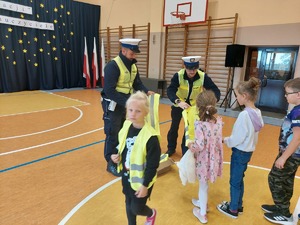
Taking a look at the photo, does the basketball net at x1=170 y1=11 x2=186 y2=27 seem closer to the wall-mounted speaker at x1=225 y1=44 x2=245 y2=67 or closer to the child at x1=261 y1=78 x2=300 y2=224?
the wall-mounted speaker at x1=225 y1=44 x2=245 y2=67

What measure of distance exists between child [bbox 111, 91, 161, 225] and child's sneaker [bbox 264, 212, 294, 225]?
3.87 ft

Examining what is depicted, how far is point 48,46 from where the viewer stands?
8.77m

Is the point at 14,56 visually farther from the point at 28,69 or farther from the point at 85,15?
the point at 85,15

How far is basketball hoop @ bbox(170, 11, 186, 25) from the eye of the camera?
23.1 ft

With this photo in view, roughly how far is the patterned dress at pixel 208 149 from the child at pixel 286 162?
1.49ft

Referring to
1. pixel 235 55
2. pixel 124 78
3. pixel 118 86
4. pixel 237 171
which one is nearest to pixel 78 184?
pixel 118 86

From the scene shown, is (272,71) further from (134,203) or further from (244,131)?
(134,203)

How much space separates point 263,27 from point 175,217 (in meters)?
5.72

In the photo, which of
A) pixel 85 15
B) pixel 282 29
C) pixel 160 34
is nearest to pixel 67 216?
pixel 282 29

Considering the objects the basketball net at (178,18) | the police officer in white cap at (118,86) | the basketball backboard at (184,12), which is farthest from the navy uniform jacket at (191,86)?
the basketball net at (178,18)

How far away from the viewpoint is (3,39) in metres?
7.67

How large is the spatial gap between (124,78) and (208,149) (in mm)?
1230

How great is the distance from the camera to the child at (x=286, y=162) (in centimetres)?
166

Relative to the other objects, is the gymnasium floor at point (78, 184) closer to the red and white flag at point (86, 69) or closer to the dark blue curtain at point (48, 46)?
the dark blue curtain at point (48, 46)
